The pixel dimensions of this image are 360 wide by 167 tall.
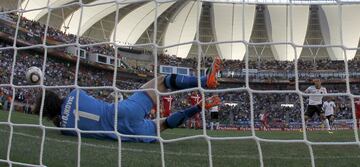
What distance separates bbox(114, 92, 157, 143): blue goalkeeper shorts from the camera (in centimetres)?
473

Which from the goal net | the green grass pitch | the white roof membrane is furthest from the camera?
the white roof membrane

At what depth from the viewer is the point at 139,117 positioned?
4805 mm

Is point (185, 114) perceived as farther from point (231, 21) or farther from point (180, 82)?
point (231, 21)

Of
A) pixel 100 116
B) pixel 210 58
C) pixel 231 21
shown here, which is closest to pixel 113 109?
pixel 100 116

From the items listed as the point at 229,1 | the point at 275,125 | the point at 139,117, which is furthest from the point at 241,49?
the point at 139,117

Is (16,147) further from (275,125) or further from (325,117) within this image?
(275,125)

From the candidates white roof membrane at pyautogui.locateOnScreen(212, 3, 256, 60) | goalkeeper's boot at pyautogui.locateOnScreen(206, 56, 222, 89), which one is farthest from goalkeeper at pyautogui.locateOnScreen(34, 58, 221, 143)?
white roof membrane at pyautogui.locateOnScreen(212, 3, 256, 60)

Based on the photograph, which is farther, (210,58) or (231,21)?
(231,21)

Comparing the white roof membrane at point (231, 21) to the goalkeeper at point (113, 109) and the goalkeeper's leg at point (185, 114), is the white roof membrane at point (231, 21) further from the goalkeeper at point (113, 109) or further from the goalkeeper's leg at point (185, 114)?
the goalkeeper at point (113, 109)

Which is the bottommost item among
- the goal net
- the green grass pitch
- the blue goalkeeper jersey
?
the green grass pitch

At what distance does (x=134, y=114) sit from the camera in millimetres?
4789

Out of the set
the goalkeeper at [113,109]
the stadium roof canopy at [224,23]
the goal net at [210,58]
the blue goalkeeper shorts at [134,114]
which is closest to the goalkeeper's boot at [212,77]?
the goalkeeper at [113,109]

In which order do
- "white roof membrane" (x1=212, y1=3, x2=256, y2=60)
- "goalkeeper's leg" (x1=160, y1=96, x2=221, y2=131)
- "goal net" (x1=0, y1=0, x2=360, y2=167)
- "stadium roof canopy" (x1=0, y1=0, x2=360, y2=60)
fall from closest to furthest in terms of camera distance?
"goalkeeper's leg" (x1=160, y1=96, x2=221, y2=131) < "goal net" (x1=0, y1=0, x2=360, y2=167) < "stadium roof canopy" (x1=0, y1=0, x2=360, y2=60) < "white roof membrane" (x1=212, y1=3, x2=256, y2=60)

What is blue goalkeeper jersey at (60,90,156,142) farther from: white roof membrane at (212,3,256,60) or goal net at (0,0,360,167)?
white roof membrane at (212,3,256,60)
